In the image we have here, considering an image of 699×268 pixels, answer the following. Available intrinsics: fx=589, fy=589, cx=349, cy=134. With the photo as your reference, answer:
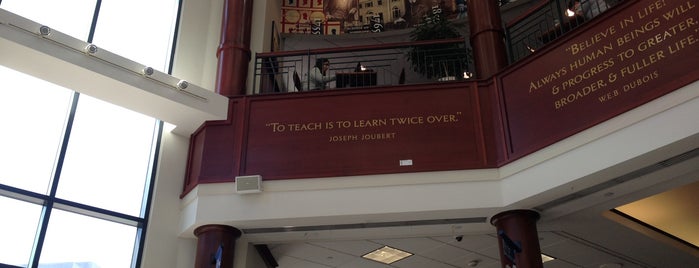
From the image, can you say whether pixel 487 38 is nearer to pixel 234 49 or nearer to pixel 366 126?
pixel 366 126

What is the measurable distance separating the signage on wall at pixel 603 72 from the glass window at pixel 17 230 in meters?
5.43

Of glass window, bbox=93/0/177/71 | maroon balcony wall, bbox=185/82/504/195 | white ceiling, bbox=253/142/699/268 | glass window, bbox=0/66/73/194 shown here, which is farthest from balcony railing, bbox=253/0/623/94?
glass window, bbox=0/66/73/194

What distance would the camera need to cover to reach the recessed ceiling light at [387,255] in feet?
27.5

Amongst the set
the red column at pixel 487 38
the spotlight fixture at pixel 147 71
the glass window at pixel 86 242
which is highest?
the red column at pixel 487 38

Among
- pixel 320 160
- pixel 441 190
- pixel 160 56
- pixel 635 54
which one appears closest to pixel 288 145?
pixel 320 160

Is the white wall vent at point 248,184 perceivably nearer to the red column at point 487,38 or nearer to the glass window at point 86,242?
the glass window at point 86,242

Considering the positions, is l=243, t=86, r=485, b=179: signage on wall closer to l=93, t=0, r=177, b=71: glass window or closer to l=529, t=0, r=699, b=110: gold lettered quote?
l=529, t=0, r=699, b=110: gold lettered quote

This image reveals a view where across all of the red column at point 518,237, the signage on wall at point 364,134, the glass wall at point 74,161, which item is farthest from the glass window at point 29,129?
the red column at point 518,237

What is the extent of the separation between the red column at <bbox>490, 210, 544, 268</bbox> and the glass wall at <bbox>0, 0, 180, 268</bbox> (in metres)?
4.35

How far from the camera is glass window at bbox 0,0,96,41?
6992 mm

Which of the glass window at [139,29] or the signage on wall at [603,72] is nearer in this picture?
the signage on wall at [603,72]

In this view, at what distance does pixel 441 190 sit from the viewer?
22.3 ft

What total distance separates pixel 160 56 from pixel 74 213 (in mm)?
2640

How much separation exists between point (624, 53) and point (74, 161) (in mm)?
6321
